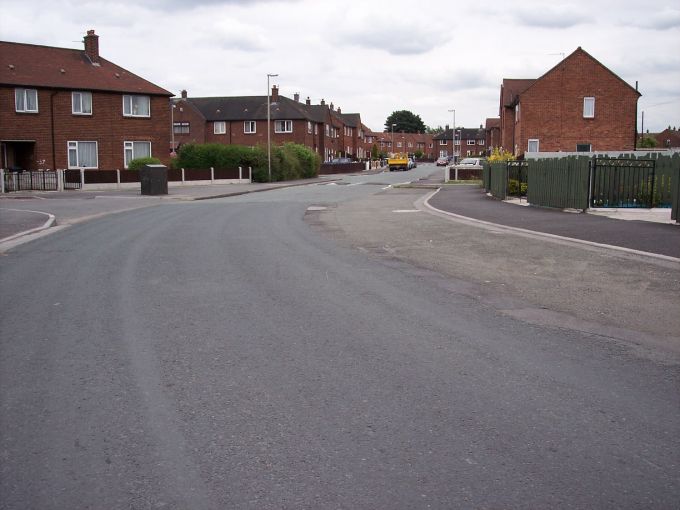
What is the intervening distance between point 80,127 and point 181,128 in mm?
38799

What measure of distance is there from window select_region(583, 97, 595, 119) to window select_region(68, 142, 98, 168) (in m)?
34.0

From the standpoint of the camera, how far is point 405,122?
195 m

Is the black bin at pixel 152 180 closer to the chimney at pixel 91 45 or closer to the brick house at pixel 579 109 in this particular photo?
the chimney at pixel 91 45

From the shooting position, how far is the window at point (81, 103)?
47.3m

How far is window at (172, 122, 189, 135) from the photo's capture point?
85.6 metres

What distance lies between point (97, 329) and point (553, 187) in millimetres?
18845

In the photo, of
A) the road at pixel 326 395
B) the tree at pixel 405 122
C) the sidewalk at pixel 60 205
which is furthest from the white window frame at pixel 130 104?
the tree at pixel 405 122

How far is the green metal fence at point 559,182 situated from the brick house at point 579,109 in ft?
89.9

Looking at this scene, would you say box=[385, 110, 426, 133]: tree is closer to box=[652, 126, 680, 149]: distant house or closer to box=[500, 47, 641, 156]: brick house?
box=[652, 126, 680, 149]: distant house

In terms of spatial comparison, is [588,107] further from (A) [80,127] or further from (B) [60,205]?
(B) [60,205]

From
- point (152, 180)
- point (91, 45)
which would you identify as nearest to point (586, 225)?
point (152, 180)

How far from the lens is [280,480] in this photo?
405 centimetres

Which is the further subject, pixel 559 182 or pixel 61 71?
pixel 61 71

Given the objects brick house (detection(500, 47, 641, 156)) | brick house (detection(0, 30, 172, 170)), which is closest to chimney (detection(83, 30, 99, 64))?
brick house (detection(0, 30, 172, 170))
